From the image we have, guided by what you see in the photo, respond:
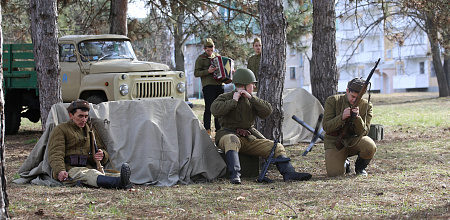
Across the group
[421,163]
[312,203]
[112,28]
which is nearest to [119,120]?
[312,203]

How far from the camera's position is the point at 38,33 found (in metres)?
9.35

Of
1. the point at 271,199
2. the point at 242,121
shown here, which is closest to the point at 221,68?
the point at 242,121

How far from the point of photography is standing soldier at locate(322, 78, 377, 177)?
6.93 meters

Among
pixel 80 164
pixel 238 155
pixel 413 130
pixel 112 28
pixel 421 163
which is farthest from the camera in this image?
pixel 112 28

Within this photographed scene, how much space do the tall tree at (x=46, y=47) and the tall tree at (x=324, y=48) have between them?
5094 millimetres

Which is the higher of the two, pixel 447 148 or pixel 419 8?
pixel 419 8

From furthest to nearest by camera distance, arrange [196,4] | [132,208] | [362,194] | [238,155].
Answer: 1. [196,4]
2. [238,155]
3. [362,194]
4. [132,208]

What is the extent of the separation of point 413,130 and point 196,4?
7123 millimetres

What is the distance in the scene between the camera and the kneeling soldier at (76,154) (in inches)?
246

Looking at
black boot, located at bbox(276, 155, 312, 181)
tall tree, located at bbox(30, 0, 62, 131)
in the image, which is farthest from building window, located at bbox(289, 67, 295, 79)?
black boot, located at bbox(276, 155, 312, 181)

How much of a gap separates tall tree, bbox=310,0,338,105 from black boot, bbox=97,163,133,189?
636 cm

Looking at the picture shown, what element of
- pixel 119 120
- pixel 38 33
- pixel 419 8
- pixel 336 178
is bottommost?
pixel 336 178

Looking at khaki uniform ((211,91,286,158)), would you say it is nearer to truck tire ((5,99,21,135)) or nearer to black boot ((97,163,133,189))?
black boot ((97,163,133,189))

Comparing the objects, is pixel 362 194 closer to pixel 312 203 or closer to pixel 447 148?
pixel 312 203
